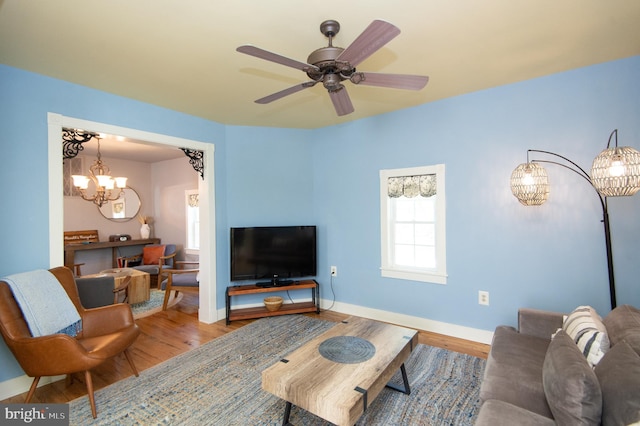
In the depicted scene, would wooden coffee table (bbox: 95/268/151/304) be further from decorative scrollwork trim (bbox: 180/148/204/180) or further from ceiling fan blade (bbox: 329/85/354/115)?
ceiling fan blade (bbox: 329/85/354/115)

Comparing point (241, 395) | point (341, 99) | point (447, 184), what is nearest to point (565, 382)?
point (341, 99)

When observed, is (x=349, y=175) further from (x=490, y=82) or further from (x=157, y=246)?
(x=157, y=246)

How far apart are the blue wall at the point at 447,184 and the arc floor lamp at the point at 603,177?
117 millimetres

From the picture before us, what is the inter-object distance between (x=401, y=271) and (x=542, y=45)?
2.52 m

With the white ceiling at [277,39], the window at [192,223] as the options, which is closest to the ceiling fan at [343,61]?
the white ceiling at [277,39]

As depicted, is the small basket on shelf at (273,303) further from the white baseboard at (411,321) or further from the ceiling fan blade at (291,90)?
the ceiling fan blade at (291,90)

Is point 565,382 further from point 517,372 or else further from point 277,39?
point 277,39

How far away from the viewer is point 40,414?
2033mm

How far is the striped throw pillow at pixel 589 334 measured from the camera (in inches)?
60.4

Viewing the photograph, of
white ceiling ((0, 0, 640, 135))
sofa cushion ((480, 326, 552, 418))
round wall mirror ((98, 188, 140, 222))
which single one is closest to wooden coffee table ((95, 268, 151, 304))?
round wall mirror ((98, 188, 140, 222))

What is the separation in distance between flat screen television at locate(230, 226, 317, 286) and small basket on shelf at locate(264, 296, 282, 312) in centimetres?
20

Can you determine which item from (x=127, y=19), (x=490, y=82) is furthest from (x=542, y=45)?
(x=127, y=19)

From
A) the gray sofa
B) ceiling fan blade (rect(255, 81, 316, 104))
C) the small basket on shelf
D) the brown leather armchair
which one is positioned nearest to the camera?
the gray sofa

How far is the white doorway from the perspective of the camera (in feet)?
8.43
